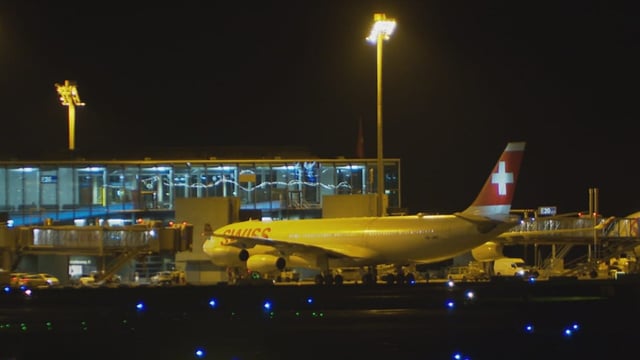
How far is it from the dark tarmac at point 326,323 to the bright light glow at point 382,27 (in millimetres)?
18488

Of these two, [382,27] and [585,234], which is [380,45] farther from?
[585,234]

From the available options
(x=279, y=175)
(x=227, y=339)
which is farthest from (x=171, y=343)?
(x=279, y=175)

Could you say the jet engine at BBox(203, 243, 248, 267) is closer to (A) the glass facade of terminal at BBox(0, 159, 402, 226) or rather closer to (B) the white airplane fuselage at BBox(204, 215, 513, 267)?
(B) the white airplane fuselage at BBox(204, 215, 513, 267)

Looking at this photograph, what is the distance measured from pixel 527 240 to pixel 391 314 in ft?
86.7

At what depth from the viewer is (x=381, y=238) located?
4228 cm

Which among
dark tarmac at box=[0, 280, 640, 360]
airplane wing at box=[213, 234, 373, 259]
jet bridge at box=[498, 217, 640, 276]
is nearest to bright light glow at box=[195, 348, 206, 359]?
dark tarmac at box=[0, 280, 640, 360]

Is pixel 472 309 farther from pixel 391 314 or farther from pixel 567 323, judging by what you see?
pixel 567 323

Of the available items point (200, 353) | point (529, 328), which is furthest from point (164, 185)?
point (200, 353)

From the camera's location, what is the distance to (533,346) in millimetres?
16500

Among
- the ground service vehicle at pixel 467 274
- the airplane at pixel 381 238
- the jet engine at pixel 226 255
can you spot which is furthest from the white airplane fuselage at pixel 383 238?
the ground service vehicle at pixel 467 274

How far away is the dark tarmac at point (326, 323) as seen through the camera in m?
16.4

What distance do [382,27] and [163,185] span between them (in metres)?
25.9

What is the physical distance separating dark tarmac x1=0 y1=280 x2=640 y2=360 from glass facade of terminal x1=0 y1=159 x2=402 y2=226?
111ft

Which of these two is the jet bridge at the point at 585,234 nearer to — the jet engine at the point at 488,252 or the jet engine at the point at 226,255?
the jet engine at the point at 488,252
